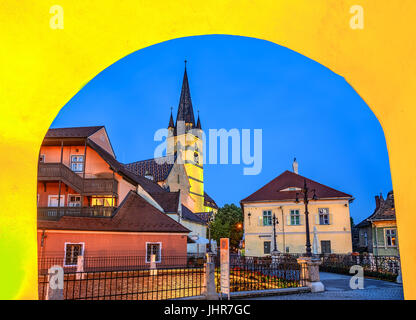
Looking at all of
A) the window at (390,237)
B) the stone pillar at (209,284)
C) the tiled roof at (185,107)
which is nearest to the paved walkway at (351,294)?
the stone pillar at (209,284)

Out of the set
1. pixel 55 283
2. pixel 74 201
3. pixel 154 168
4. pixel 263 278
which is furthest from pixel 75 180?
pixel 154 168

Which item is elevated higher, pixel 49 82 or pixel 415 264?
pixel 49 82

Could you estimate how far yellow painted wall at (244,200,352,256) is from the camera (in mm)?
31062

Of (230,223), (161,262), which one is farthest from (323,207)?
(230,223)

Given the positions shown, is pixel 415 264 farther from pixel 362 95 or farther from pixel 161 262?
pixel 161 262

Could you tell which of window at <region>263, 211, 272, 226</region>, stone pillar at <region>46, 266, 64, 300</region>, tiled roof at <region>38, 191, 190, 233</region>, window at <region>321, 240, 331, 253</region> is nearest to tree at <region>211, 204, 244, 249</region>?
window at <region>263, 211, 272, 226</region>

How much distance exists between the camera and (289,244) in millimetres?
31938

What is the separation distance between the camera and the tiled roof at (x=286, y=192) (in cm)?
3231

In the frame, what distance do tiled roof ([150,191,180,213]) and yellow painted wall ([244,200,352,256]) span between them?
6823mm

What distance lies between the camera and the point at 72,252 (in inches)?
858

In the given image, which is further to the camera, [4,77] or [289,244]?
[289,244]

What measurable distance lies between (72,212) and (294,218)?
1965cm

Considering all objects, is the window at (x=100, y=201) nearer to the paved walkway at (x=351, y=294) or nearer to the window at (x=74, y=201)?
the window at (x=74, y=201)
